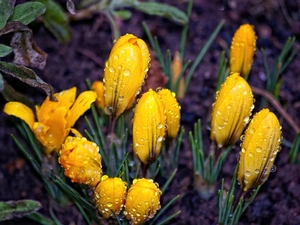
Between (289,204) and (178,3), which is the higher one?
(178,3)

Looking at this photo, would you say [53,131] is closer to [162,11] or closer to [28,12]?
[28,12]

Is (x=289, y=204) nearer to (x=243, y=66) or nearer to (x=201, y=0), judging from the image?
(x=243, y=66)

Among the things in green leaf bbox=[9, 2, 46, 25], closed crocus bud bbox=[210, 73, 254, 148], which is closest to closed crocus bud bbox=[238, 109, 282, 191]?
closed crocus bud bbox=[210, 73, 254, 148]

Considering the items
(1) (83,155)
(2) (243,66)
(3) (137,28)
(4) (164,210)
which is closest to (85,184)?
(1) (83,155)

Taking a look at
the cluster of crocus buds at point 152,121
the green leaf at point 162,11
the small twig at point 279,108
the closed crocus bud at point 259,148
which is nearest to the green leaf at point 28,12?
the cluster of crocus buds at point 152,121

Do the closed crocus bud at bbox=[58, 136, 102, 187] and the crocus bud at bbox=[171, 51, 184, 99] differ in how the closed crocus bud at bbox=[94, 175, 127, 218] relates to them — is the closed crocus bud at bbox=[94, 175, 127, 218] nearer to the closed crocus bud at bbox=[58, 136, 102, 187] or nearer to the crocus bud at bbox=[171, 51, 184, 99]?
the closed crocus bud at bbox=[58, 136, 102, 187]

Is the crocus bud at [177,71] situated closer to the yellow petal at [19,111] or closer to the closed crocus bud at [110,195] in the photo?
the yellow petal at [19,111]

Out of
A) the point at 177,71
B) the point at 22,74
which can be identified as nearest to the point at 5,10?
the point at 22,74
